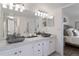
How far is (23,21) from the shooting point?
161 cm

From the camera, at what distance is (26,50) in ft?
5.31

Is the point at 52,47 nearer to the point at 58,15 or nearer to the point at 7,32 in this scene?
the point at 58,15

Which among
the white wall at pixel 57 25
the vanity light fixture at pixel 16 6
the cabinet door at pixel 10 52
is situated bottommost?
the cabinet door at pixel 10 52

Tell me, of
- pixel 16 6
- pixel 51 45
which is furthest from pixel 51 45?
pixel 16 6

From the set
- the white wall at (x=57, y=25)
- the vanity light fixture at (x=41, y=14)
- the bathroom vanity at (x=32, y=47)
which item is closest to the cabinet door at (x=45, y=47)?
the bathroom vanity at (x=32, y=47)

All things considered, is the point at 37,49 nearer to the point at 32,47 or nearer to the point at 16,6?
the point at 32,47

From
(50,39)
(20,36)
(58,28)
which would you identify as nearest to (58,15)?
(58,28)

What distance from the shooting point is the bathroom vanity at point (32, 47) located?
1.50 meters

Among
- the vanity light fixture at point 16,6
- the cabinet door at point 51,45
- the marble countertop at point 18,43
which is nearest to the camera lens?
the marble countertop at point 18,43

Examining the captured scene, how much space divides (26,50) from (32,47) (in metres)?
0.10

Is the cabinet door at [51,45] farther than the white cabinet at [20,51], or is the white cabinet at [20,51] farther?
the cabinet door at [51,45]

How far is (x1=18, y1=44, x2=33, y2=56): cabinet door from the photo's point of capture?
1.58m

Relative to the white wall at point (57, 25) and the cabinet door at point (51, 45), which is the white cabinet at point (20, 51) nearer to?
the cabinet door at point (51, 45)

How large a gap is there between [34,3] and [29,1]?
0.09 meters
